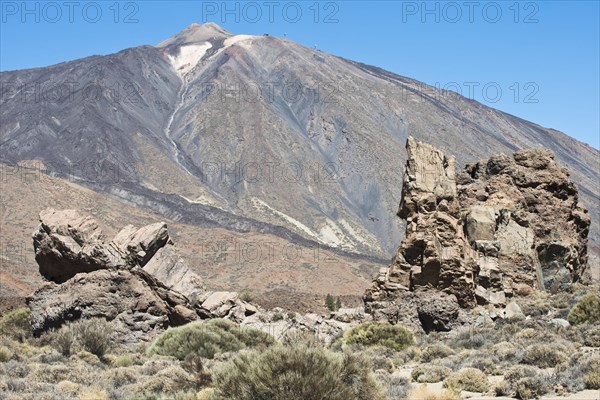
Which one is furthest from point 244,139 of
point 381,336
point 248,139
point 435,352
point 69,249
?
point 435,352

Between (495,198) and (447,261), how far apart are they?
19.4 ft

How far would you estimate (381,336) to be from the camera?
70.5ft

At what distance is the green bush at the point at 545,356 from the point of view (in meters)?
13.9

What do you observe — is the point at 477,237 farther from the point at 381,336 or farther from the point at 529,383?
the point at 529,383

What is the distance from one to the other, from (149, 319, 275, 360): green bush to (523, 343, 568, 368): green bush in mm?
6259

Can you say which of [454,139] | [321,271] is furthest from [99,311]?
[454,139]

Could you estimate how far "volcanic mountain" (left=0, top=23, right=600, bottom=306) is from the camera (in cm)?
11456

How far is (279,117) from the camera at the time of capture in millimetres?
153750

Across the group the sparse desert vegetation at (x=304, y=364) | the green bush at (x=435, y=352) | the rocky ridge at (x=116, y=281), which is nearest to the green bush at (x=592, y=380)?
the sparse desert vegetation at (x=304, y=364)

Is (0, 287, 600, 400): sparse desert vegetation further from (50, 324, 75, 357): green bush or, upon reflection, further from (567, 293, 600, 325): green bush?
(567, 293, 600, 325): green bush

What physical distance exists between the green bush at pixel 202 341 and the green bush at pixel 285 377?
27.2 feet

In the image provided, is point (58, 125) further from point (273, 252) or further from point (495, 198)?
point (495, 198)

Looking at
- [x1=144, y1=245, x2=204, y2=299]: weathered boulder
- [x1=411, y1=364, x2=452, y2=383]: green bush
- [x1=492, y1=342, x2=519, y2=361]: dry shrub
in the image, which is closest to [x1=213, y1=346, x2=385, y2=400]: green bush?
[x1=411, y1=364, x2=452, y2=383]: green bush

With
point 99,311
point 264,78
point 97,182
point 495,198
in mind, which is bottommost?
point 99,311
